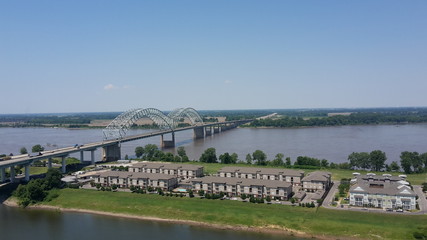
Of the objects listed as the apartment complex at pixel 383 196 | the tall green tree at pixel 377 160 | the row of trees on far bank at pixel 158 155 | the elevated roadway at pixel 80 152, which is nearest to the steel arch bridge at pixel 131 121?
the elevated roadway at pixel 80 152

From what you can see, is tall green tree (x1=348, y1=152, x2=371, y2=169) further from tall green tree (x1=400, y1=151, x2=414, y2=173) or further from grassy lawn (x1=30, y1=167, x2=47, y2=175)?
grassy lawn (x1=30, y1=167, x2=47, y2=175)

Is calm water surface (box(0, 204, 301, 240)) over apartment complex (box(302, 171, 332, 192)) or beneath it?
beneath

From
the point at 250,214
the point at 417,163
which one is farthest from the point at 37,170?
the point at 417,163

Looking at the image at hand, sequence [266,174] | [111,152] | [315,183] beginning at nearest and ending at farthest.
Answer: [315,183]
[266,174]
[111,152]

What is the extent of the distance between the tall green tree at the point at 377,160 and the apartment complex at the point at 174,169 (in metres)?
16.2

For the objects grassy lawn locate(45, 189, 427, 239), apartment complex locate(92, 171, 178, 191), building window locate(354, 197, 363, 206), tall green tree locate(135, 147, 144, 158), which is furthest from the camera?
tall green tree locate(135, 147, 144, 158)

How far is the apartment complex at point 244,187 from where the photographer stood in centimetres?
2431

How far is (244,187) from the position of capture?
25.2m

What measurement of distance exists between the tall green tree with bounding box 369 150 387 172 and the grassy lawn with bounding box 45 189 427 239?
46.9 feet

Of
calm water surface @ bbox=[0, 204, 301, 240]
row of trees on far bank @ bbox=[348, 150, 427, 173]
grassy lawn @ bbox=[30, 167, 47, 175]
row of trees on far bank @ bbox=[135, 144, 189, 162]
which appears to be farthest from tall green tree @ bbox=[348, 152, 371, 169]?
grassy lawn @ bbox=[30, 167, 47, 175]

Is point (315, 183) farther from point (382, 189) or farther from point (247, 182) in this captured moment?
point (247, 182)

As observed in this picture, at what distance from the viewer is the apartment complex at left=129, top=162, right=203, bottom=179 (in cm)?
3078

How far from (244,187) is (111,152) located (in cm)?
2445

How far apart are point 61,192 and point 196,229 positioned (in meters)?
12.2
